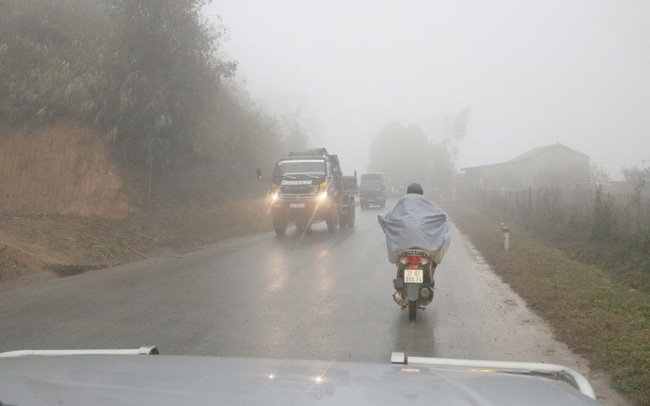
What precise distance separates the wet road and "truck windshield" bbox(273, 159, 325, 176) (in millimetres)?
8309

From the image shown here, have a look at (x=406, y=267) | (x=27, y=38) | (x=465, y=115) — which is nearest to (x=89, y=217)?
(x=27, y=38)

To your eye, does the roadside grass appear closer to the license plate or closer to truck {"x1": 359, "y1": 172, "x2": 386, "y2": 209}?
the license plate

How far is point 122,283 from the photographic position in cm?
1059

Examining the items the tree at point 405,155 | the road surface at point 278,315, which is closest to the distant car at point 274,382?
the road surface at point 278,315

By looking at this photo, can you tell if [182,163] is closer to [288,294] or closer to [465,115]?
[288,294]

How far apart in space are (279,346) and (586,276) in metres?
7.45

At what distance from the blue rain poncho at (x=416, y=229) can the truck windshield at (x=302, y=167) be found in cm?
1306

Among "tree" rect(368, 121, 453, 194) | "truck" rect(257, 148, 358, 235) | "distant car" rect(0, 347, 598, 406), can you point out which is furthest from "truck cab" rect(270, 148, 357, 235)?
"tree" rect(368, 121, 453, 194)

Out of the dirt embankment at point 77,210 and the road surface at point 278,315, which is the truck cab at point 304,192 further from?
the road surface at point 278,315

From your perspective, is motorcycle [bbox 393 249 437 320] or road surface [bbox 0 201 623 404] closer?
road surface [bbox 0 201 623 404]

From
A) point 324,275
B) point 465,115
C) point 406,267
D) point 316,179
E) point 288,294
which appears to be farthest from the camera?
point 465,115

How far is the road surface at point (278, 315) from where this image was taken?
6246 mm

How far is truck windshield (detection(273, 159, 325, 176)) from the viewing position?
2109cm

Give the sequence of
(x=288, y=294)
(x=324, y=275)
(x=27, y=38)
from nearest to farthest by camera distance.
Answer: (x=288, y=294) → (x=324, y=275) → (x=27, y=38)
